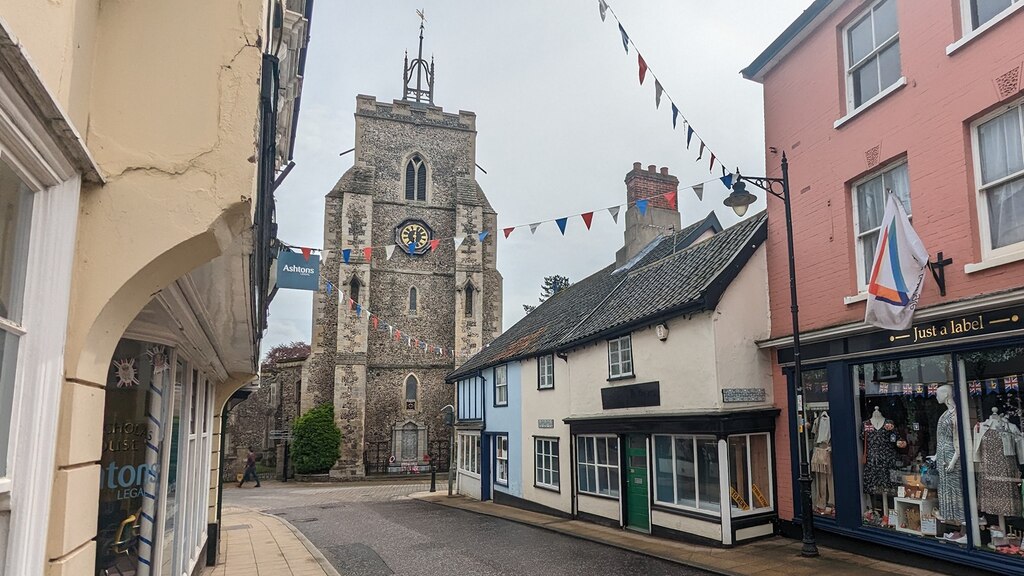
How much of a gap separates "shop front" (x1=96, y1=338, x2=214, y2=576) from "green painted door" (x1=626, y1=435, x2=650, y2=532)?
9163mm

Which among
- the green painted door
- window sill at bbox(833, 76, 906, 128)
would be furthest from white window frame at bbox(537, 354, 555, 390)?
window sill at bbox(833, 76, 906, 128)

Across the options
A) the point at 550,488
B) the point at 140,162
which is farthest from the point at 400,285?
the point at 140,162

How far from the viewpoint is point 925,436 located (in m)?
9.08

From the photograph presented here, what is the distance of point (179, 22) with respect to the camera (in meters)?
2.98

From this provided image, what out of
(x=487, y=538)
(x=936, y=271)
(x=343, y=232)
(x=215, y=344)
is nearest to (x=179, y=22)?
(x=215, y=344)

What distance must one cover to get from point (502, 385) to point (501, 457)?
93.4 inches

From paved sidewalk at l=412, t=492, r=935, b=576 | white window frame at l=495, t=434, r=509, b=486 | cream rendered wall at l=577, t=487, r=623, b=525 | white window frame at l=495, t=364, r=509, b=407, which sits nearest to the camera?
paved sidewalk at l=412, t=492, r=935, b=576

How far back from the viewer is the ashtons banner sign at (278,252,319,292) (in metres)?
10.7

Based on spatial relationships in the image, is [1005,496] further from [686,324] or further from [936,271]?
[686,324]

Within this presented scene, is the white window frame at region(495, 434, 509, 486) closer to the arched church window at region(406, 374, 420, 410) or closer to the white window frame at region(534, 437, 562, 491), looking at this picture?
the white window frame at region(534, 437, 562, 491)

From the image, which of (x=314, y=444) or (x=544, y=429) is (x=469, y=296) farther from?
(x=544, y=429)

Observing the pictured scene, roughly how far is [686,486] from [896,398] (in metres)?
4.28

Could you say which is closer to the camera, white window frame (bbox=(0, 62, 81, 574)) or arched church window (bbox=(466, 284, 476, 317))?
white window frame (bbox=(0, 62, 81, 574))

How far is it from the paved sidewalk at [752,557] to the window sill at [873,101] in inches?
268
